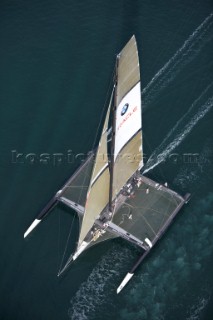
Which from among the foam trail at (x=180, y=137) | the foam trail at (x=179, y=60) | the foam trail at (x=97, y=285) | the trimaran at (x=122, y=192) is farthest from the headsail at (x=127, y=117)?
the foam trail at (x=179, y=60)

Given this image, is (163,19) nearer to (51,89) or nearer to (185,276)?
(51,89)

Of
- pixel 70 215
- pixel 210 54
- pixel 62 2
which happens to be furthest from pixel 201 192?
pixel 62 2

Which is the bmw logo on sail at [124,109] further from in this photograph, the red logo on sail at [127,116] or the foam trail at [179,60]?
the foam trail at [179,60]

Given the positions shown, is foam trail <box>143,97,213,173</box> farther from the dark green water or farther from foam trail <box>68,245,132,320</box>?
foam trail <box>68,245,132,320</box>

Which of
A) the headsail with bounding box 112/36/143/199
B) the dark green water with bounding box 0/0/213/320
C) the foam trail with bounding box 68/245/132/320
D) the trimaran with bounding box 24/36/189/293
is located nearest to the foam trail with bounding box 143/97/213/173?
the dark green water with bounding box 0/0/213/320

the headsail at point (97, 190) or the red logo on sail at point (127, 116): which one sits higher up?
the red logo on sail at point (127, 116)

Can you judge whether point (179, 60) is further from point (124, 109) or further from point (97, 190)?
point (97, 190)
